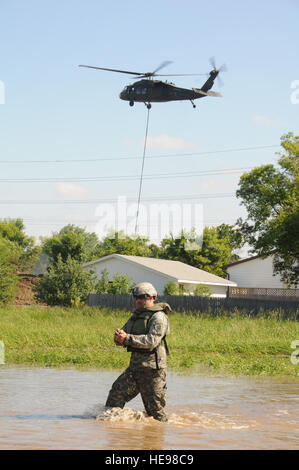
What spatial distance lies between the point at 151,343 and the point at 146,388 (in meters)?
0.64

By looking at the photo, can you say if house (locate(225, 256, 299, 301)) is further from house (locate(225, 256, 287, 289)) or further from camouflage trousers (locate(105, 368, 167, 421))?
camouflage trousers (locate(105, 368, 167, 421))

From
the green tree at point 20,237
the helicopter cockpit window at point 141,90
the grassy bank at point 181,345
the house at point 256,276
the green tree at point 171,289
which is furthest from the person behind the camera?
the green tree at point 20,237

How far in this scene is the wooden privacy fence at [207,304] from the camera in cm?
3284

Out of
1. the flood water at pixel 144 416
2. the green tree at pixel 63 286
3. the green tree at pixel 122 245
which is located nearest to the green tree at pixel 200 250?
the green tree at pixel 122 245

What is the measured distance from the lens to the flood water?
7891 mm

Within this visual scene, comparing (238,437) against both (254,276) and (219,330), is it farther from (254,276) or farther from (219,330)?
(254,276)

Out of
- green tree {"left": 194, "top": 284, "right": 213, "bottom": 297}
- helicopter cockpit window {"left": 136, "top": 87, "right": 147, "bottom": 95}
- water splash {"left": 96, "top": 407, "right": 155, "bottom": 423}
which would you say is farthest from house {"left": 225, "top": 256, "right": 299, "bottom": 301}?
water splash {"left": 96, "top": 407, "right": 155, "bottom": 423}

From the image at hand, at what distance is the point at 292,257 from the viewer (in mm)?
48844

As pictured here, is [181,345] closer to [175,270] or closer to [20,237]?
[175,270]

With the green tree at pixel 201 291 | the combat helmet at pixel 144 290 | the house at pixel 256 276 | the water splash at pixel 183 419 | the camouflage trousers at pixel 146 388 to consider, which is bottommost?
the water splash at pixel 183 419

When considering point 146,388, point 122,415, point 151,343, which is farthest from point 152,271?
point 151,343

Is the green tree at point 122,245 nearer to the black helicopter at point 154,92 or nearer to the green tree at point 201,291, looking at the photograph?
the green tree at point 201,291
